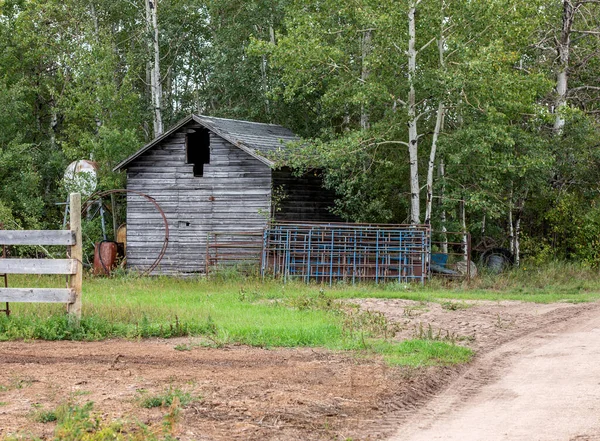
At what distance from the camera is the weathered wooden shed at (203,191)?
28484 mm

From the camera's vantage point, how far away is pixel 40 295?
13.7 m

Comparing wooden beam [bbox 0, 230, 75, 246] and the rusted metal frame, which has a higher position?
wooden beam [bbox 0, 230, 75, 246]

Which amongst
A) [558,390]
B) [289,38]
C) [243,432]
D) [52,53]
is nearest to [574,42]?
[289,38]

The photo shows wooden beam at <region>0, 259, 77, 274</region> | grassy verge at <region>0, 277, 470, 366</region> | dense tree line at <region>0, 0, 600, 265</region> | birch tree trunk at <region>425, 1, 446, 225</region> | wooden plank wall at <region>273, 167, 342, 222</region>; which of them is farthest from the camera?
wooden plank wall at <region>273, 167, 342, 222</region>

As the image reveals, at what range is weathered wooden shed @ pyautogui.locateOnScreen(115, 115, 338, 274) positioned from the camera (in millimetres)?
28484

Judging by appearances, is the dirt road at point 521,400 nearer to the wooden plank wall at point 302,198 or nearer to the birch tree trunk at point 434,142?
the birch tree trunk at point 434,142

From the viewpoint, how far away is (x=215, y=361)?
1169cm

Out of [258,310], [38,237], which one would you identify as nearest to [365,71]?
[258,310]

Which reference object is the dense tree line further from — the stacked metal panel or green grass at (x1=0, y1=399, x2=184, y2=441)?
green grass at (x1=0, y1=399, x2=184, y2=441)

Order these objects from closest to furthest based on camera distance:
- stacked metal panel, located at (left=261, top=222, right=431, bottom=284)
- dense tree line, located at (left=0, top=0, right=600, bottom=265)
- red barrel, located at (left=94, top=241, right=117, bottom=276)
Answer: stacked metal panel, located at (left=261, top=222, right=431, bottom=284) < dense tree line, located at (left=0, top=0, right=600, bottom=265) < red barrel, located at (left=94, top=241, right=117, bottom=276)

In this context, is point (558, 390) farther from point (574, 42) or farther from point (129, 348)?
point (574, 42)

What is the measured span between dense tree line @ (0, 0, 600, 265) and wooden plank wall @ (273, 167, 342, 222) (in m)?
0.83

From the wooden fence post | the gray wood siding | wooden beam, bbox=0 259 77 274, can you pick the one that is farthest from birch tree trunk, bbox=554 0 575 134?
wooden beam, bbox=0 259 77 274

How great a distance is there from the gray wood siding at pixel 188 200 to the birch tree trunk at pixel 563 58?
10747 millimetres
